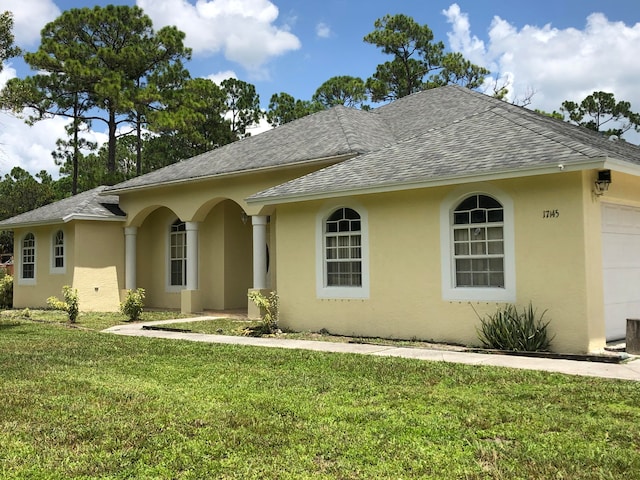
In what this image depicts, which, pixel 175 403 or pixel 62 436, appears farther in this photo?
pixel 175 403

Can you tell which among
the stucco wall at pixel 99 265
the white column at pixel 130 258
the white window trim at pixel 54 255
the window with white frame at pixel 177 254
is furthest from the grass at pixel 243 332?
the white window trim at pixel 54 255

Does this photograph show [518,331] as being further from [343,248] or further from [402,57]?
[402,57]

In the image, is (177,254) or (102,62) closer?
(177,254)

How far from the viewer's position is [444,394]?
700 centimetres

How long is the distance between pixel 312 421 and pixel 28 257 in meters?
20.5

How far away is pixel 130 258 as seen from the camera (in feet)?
68.0

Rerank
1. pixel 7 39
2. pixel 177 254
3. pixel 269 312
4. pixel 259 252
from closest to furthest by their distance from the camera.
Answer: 1. pixel 269 312
2. pixel 7 39
3. pixel 259 252
4. pixel 177 254

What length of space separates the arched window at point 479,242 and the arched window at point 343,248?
2.23 metres

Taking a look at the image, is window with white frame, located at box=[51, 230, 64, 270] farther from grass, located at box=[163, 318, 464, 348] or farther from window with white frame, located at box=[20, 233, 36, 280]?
grass, located at box=[163, 318, 464, 348]

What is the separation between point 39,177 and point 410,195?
49.6 meters

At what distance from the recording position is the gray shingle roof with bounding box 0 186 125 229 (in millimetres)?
20000

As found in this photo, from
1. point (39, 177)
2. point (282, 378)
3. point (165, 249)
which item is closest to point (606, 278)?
point (282, 378)

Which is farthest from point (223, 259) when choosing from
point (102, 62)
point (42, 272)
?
point (102, 62)

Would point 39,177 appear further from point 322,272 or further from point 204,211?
point 322,272
